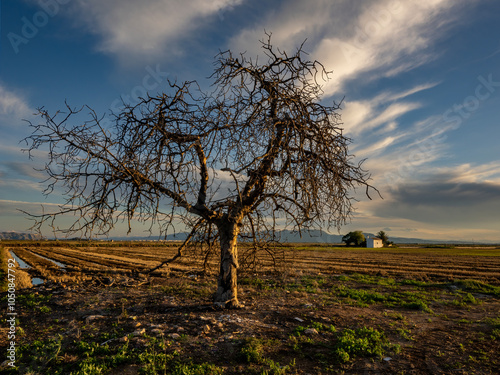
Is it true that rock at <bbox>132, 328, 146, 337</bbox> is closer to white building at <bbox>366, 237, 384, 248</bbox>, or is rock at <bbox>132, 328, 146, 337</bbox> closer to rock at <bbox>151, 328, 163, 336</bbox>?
rock at <bbox>151, 328, 163, 336</bbox>

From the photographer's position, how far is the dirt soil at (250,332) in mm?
4680

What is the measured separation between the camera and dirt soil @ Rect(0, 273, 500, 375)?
15.4ft

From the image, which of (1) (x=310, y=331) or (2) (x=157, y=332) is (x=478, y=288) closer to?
(1) (x=310, y=331)

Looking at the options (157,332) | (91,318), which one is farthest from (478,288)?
(91,318)

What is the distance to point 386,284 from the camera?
14.3m

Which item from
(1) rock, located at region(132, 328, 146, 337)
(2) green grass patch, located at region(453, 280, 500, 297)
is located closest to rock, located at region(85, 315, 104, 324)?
(1) rock, located at region(132, 328, 146, 337)

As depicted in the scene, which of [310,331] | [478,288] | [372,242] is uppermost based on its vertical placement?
[310,331]

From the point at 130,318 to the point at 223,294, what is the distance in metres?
2.27

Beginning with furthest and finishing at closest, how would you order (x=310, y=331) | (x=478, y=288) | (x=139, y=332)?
1. (x=478, y=288)
2. (x=310, y=331)
3. (x=139, y=332)

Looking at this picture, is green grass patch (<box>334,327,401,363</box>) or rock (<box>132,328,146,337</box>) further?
rock (<box>132,328,146,337</box>)

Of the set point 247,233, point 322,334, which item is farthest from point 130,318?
point 322,334

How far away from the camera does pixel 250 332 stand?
5891 mm

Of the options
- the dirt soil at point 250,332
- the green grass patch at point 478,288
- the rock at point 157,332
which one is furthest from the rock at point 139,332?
the green grass patch at point 478,288

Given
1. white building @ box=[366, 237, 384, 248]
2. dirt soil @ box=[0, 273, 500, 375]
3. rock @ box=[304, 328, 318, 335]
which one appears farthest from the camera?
white building @ box=[366, 237, 384, 248]
